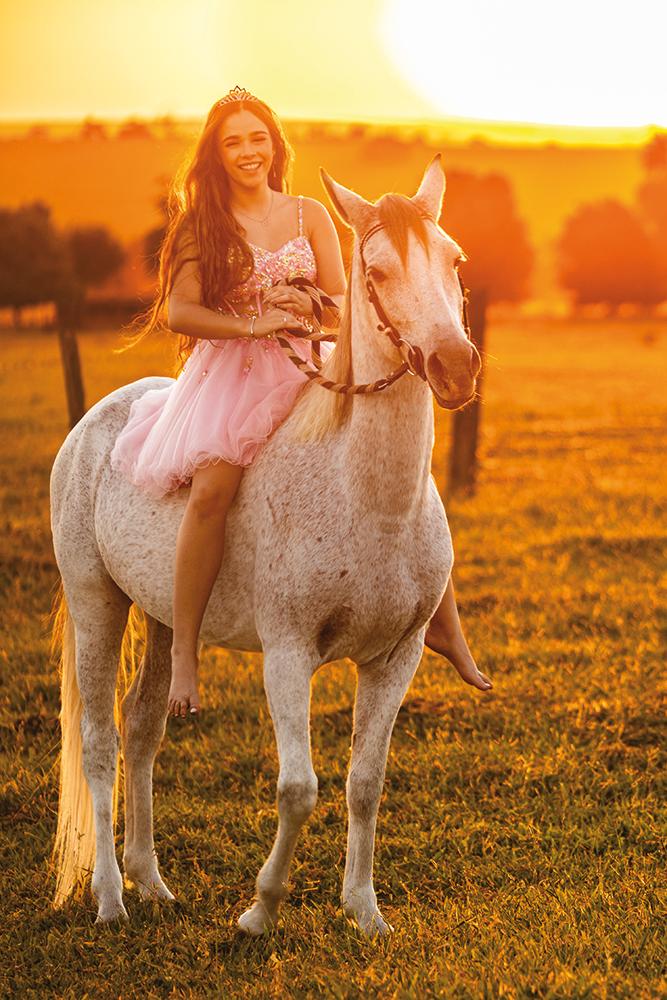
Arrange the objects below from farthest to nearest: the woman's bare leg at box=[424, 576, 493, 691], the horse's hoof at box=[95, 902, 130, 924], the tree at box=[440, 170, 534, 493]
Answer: the tree at box=[440, 170, 534, 493] < the horse's hoof at box=[95, 902, 130, 924] < the woman's bare leg at box=[424, 576, 493, 691]

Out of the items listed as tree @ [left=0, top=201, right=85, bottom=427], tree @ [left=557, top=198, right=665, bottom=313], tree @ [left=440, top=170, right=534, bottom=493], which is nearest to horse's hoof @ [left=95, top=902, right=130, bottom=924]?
tree @ [left=0, top=201, right=85, bottom=427]

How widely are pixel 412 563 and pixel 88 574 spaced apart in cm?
173

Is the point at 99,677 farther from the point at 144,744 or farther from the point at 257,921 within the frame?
the point at 257,921

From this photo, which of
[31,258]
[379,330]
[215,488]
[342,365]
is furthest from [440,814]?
[31,258]

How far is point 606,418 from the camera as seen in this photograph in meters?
20.3

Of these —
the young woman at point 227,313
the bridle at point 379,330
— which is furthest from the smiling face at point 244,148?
the bridle at point 379,330

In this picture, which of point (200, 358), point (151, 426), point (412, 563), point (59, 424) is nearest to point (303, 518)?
point (412, 563)

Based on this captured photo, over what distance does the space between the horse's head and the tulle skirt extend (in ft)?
2.18

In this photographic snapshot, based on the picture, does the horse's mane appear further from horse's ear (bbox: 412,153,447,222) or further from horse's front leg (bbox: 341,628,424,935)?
horse's front leg (bbox: 341,628,424,935)

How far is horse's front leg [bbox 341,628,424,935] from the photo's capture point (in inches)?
165

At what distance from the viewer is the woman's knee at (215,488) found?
4.09 m

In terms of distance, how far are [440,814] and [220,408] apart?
7.84ft

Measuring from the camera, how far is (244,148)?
4180 mm

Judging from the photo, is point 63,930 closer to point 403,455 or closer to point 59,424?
point 403,455
